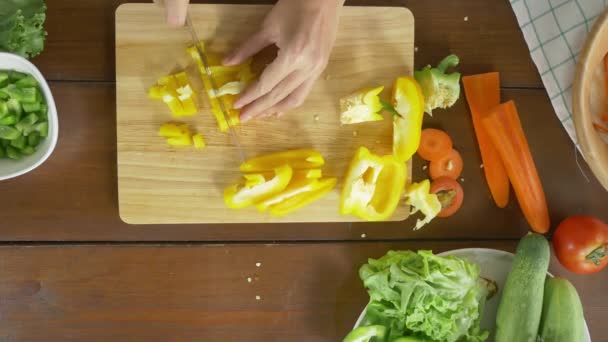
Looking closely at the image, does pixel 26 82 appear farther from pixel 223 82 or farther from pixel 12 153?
pixel 223 82

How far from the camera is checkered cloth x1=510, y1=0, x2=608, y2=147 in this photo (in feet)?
4.12

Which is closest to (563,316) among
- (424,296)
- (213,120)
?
(424,296)

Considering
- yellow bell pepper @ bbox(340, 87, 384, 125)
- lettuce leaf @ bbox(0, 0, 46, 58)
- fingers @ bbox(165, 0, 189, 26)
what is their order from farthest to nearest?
yellow bell pepper @ bbox(340, 87, 384, 125)
lettuce leaf @ bbox(0, 0, 46, 58)
fingers @ bbox(165, 0, 189, 26)

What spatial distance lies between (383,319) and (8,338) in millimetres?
708

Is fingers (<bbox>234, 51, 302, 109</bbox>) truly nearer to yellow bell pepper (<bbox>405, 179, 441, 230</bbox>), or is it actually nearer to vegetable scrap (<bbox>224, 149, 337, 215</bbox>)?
vegetable scrap (<bbox>224, 149, 337, 215</bbox>)

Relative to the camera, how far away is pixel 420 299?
3.79ft

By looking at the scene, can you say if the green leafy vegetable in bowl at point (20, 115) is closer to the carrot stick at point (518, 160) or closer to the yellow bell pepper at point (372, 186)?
the yellow bell pepper at point (372, 186)

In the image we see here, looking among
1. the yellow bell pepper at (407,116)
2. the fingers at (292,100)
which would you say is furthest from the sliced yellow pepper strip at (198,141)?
the yellow bell pepper at (407,116)

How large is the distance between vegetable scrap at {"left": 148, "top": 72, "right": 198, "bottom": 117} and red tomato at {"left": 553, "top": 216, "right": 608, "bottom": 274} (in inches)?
30.0

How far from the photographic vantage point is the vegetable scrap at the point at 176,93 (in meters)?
1.16

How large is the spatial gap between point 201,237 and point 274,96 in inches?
12.5

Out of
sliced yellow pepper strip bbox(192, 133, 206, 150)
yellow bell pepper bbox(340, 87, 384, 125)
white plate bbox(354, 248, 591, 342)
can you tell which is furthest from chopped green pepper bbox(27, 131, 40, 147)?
white plate bbox(354, 248, 591, 342)

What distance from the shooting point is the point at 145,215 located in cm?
119

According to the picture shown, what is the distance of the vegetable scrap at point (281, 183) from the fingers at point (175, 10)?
30 centimetres
